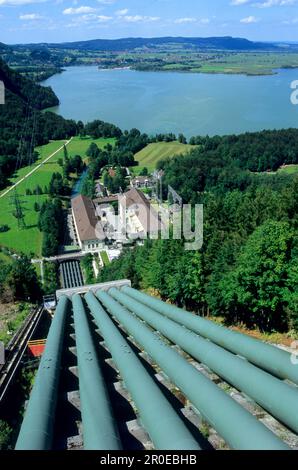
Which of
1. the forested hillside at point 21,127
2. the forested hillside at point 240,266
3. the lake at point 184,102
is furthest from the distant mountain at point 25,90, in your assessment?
the forested hillside at point 240,266

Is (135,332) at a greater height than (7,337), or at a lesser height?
greater

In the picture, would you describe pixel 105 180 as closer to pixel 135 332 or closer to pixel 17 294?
pixel 17 294

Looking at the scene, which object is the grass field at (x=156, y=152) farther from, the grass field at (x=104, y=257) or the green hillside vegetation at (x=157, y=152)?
the grass field at (x=104, y=257)

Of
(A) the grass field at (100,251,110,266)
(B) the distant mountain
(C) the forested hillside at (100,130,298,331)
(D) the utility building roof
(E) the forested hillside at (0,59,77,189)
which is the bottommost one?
(A) the grass field at (100,251,110,266)

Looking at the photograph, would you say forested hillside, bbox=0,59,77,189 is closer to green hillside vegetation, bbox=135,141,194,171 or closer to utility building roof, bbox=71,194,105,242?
utility building roof, bbox=71,194,105,242

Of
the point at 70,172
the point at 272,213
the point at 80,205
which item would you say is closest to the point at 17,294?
the point at 272,213

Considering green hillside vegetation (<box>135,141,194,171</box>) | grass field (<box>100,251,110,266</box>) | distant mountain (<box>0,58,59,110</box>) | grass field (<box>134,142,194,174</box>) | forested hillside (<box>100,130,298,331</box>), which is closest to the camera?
forested hillside (<box>100,130,298,331</box>)

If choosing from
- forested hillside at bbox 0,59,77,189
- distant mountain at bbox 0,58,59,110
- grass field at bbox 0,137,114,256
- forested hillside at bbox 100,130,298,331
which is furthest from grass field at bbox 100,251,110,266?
distant mountain at bbox 0,58,59,110

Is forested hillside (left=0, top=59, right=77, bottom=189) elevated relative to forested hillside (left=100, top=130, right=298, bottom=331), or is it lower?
elevated
